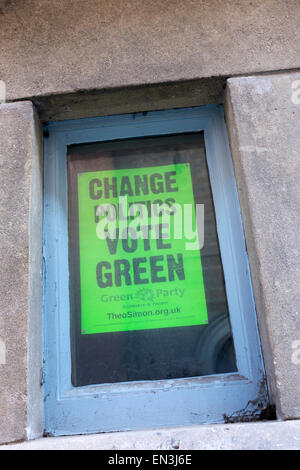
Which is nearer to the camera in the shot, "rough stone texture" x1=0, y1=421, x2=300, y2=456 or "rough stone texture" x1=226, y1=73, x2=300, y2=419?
"rough stone texture" x1=0, y1=421, x2=300, y2=456

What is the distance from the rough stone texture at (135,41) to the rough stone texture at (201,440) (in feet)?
6.16

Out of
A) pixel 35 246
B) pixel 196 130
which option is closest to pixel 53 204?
pixel 35 246

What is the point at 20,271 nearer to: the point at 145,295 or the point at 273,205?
the point at 145,295

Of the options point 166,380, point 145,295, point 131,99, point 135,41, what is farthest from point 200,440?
point 135,41

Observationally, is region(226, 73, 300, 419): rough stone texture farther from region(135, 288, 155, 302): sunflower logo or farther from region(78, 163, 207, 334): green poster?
region(135, 288, 155, 302): sunflower logo

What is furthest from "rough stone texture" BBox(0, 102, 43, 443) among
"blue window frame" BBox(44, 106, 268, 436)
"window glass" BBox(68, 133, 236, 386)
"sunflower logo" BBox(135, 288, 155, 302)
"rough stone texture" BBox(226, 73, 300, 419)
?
"rough stone texture" BBox(226, 73, 300, 419)

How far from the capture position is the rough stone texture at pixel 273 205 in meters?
2.04

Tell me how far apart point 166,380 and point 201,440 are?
462 millimetres

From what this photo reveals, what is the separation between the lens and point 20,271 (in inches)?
86.6

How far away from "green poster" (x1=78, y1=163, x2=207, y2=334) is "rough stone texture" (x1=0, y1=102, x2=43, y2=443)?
1.01ft

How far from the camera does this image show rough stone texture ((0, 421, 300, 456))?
5.98ft

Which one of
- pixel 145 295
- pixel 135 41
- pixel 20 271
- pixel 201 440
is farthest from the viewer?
pixel 135 41

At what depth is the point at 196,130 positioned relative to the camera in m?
2.70
